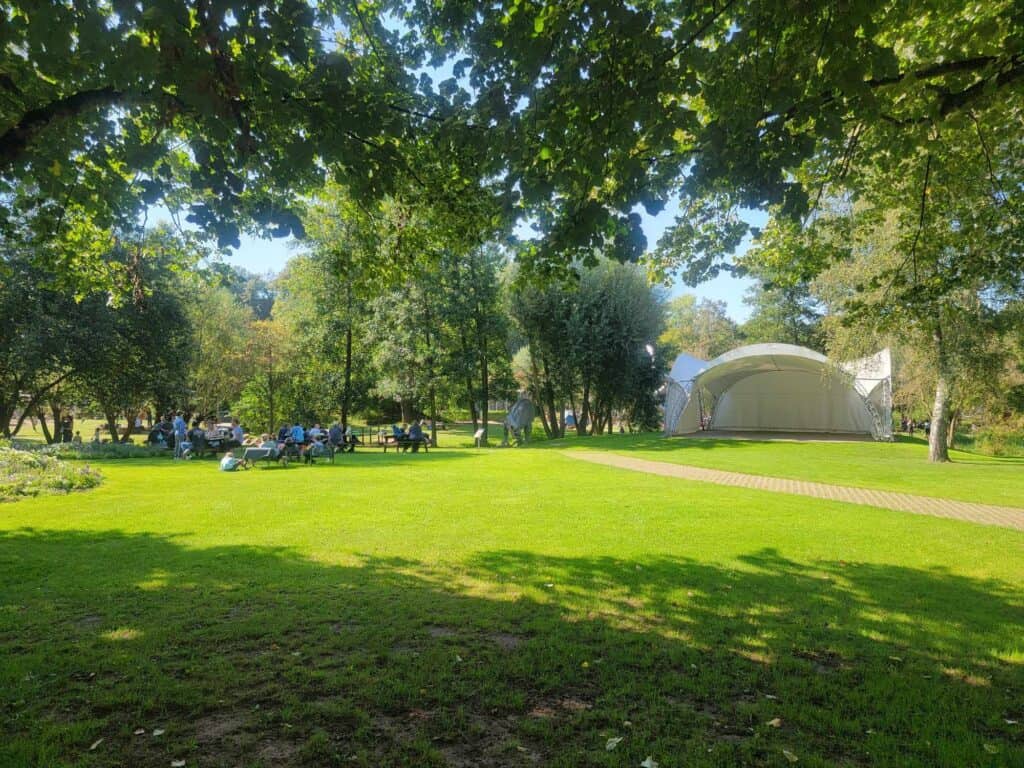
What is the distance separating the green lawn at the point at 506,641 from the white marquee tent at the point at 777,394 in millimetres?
17552

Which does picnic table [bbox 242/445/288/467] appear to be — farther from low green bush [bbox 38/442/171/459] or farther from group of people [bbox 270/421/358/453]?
low green bush [bbox 38/442/171/459]

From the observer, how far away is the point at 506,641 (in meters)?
4.01

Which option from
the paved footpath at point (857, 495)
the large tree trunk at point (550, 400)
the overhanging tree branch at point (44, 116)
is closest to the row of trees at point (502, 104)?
the overhanging tree branch at point (44, 116)

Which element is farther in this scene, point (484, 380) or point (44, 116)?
point (484, 380)

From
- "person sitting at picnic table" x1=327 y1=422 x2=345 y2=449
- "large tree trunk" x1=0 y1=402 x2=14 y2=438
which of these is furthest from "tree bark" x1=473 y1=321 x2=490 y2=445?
"large tree trunk" x1=0 y1=402 x2=14 y2=438

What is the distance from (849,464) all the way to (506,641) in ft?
50.7

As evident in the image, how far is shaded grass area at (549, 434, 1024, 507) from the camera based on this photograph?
11594mm

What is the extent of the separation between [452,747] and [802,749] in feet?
5.74

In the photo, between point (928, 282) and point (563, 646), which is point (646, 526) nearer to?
point (563, 646)

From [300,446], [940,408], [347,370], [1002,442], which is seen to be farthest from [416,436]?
[1002,442]

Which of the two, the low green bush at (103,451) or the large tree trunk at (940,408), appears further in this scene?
the large tree trunk at (940,408)

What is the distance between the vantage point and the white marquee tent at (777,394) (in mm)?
24500

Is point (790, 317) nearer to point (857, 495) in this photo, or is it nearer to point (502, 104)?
point (857, 495)

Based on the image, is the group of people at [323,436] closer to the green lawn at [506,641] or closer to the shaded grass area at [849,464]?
the shaded grass area at [849,464]
